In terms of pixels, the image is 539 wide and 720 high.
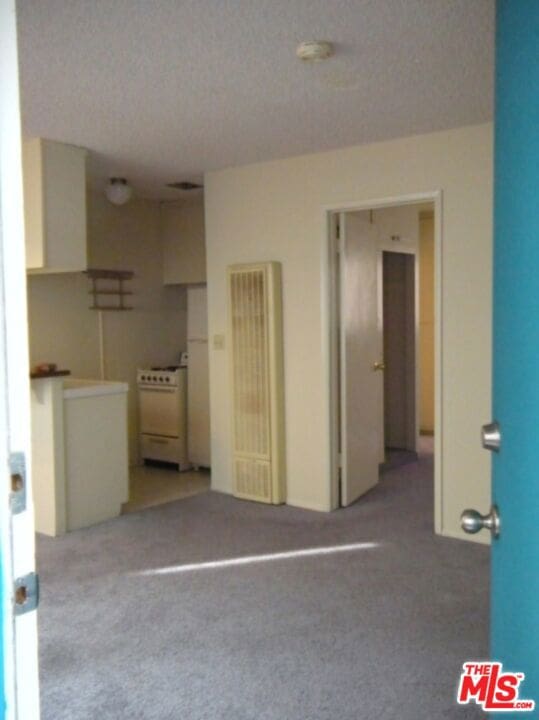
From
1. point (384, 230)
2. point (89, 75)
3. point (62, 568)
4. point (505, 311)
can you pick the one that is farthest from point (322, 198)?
point (505, 311)

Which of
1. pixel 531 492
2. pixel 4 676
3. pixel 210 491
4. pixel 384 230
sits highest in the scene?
pixel 384 230

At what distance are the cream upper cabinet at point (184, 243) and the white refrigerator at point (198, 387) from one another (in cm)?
44

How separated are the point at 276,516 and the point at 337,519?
1.33 feet

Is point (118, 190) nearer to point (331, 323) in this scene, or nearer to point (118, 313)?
point (118, 313)

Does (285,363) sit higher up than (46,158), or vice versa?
(46,158)

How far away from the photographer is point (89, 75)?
3004mm

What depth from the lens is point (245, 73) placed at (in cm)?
299

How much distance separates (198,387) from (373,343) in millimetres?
1562

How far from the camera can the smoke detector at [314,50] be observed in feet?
8.79

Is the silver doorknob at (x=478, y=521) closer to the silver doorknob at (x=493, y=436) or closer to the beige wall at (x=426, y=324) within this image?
the silver doorknob at (x=493, y=436)

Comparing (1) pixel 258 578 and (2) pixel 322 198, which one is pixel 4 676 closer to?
(1) pixel 258 578

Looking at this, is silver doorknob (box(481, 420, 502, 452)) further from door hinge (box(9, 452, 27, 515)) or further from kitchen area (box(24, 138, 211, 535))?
kitchen area (box(24, 138, 211, 535))

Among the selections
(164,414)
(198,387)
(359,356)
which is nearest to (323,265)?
(359,356)

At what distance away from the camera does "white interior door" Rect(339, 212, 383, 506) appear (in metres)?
4.69
